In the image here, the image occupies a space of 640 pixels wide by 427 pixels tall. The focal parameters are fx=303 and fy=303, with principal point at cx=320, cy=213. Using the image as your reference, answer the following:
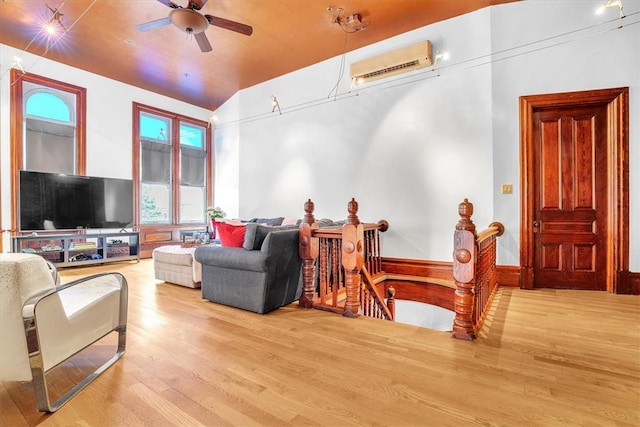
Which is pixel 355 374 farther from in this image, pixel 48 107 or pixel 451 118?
pixel 48 107

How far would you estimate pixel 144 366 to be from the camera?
1.92m

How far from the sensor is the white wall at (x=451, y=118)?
3.50 metres

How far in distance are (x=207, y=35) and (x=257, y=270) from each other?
390 cm

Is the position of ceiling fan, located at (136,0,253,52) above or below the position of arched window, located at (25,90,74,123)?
above

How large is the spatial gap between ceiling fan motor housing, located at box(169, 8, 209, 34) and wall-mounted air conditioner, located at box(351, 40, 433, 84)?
7.76 feet

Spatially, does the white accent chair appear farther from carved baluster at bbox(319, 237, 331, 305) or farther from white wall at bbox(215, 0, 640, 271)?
white wall at bbox(215, 0, 640, 271)

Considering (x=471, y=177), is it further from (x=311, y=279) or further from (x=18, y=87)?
(x=18, y=87)

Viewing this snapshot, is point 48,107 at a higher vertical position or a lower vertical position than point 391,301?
higher

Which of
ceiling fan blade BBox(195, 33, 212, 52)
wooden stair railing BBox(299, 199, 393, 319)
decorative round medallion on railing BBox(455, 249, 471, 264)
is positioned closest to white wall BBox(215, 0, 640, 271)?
wooden stair railing BBox(299, 199, 393, 319)

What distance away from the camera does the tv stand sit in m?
4.72

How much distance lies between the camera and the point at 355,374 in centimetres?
180

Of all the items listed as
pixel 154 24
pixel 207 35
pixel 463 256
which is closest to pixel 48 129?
pixel 207 35

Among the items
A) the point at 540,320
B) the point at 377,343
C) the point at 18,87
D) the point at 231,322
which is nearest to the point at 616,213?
the point at 540,320

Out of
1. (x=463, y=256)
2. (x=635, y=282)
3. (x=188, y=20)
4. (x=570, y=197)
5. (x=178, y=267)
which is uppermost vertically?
(x=188, y=20)
